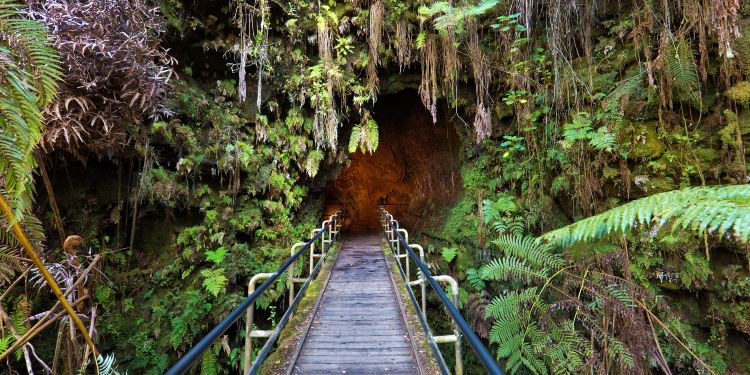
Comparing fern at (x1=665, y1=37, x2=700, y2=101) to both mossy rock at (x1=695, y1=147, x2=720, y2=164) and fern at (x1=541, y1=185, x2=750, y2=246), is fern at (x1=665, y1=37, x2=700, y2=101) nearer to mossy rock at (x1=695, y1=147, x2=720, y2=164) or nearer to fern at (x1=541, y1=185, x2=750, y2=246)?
mossy rock at (x1=695, y1=147, x2=720, y2=164)

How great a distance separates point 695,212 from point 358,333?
3.35 m

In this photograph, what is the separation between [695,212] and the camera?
2.09 m

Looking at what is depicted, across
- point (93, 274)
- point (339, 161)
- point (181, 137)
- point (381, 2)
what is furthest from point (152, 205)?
point (381, 2)

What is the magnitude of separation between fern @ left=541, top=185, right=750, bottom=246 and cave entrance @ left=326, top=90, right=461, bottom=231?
672 centimetres

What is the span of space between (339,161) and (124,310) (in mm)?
5678

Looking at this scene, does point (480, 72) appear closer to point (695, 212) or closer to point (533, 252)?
point (533, 252)

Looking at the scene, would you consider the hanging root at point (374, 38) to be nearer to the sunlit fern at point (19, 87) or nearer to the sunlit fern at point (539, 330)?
the sunlit fern at point (539, 330)

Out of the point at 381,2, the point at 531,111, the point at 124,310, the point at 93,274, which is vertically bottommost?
the point at 124,310

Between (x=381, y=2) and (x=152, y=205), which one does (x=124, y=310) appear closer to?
(x=152, y=205)

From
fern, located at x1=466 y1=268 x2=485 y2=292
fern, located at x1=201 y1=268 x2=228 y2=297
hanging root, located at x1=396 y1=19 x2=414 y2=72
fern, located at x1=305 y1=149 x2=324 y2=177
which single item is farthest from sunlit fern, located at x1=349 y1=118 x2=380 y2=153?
fern, located at x1=201 y1=268 x2=228 y2=297

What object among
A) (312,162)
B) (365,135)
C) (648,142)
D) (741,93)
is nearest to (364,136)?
(365,135)

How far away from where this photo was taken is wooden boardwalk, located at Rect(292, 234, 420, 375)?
10.3ft

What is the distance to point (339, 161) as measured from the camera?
29.8 feet

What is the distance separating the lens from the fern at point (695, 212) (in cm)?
186
